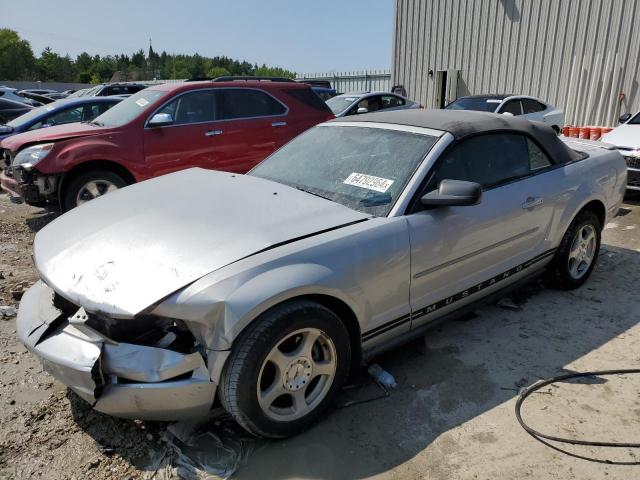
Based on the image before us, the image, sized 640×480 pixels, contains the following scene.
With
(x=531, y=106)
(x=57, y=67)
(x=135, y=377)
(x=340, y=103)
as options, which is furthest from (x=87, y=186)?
(x=57, y=67)

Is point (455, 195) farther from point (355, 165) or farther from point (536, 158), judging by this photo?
point (536, 158)

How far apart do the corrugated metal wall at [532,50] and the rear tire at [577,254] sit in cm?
1049

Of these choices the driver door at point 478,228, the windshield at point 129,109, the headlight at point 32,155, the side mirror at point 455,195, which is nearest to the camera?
the side mirror at point 455,195

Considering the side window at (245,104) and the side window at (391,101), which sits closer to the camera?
the side window at (245,104)

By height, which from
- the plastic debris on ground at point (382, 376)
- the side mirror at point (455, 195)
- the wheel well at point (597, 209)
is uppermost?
the side mirror at point (455, 195)

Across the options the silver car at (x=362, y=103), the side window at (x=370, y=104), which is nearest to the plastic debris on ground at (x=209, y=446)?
the silver car at (x=362, y=103)

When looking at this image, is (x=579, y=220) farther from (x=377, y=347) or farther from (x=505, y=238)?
(x=377, y=347)

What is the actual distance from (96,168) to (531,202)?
4874 mm

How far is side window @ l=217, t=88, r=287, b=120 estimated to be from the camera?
21.6 ft

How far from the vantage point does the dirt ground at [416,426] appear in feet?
7.52

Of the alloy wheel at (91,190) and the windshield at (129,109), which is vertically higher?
the windshield at (129,109)

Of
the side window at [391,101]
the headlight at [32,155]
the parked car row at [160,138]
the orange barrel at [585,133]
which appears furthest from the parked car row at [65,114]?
the orange barrel at [585,133]

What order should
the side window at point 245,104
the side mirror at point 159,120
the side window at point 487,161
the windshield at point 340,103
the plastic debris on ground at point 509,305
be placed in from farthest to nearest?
the windshield at point 340,103 → the side window at point 245,104 → the side mirror at point 159,120 → the plastic debris on ground at point 509,305 → the side window at point 487,161

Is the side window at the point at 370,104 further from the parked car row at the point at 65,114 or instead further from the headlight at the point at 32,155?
the headlight at the point at 32,155
